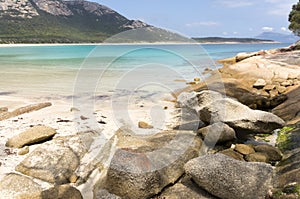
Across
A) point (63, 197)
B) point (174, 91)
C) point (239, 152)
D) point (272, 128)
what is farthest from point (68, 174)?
point (174, 91)

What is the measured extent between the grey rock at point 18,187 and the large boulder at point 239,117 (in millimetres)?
4538

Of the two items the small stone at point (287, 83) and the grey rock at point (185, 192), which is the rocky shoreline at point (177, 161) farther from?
the small stone at point (287, 83)

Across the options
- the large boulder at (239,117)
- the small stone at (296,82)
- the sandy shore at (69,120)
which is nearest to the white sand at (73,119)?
the sandy shore at (69,120)

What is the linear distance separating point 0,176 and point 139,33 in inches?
193

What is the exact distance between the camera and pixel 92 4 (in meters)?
190

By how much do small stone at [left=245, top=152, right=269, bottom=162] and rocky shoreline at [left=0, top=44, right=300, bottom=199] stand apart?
0.02 meters

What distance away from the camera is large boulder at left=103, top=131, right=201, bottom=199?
4.15 meters

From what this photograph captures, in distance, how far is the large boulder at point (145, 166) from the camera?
4.15 meters

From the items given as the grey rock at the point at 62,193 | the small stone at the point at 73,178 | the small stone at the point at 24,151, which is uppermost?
the small stone at the point at 24,151

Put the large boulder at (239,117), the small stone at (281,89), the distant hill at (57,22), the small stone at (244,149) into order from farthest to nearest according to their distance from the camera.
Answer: the distant hill at (57,22)
the small stone at (281,89)
the large boulder at (239,117)
the small stone at (244,149)

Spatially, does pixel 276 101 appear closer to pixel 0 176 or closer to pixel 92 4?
pixel 0 176

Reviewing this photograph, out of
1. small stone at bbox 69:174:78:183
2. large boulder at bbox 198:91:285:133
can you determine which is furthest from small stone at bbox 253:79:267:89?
small stone at bbox 69:174:78:183

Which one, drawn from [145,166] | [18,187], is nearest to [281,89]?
[145,166]

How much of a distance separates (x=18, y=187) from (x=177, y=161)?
8.75 ft
